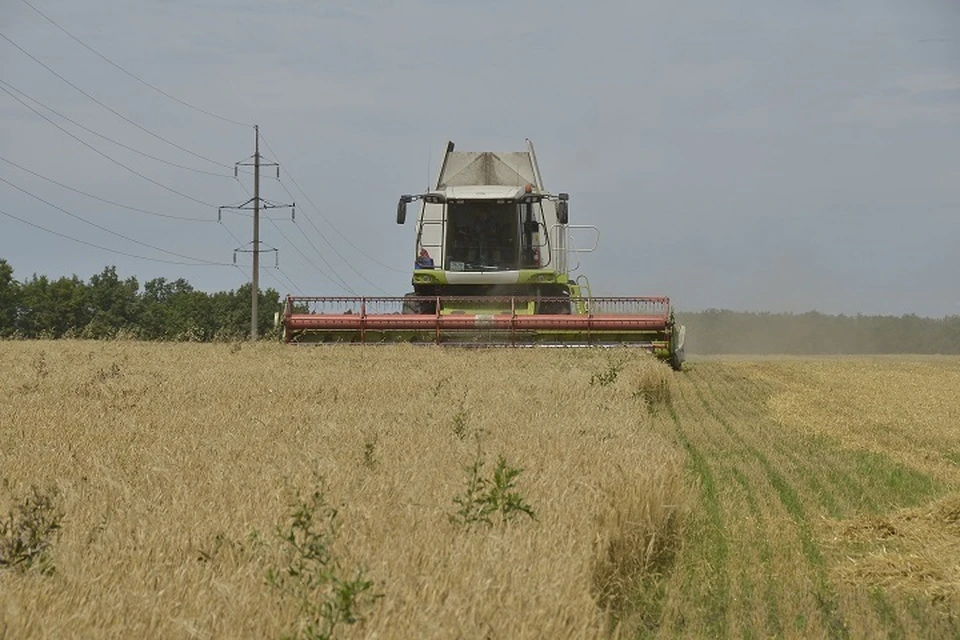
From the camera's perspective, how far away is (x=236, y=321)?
91.4 metres

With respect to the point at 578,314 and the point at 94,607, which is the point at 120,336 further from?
the point at 94,607

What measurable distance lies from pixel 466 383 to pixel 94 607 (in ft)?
35.0

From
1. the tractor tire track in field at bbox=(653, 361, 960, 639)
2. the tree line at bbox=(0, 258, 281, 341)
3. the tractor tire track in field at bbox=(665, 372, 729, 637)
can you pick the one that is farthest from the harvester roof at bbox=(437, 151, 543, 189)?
the tree line at bbox=(0, 258, 281, 341)

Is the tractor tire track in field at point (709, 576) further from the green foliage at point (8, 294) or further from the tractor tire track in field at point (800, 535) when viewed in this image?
the green foliage at point (8, 294)

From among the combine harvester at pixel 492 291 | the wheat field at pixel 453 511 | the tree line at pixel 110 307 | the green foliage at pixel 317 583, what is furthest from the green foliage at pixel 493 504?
the tree line at pixel 110 307

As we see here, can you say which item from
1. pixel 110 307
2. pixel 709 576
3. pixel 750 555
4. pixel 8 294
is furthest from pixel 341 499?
pixel 110 307

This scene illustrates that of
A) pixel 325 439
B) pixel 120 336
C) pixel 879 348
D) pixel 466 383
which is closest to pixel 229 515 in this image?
pixel 325 439

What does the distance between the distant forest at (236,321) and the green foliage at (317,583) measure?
40.6 metres

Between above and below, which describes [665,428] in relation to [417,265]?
below

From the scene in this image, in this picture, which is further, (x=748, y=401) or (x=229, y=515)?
(x=748, y=401)

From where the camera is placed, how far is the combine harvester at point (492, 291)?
81.5ft

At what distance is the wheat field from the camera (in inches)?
185

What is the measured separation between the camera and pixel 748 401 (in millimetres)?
22000

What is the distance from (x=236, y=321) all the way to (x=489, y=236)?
217 ft
